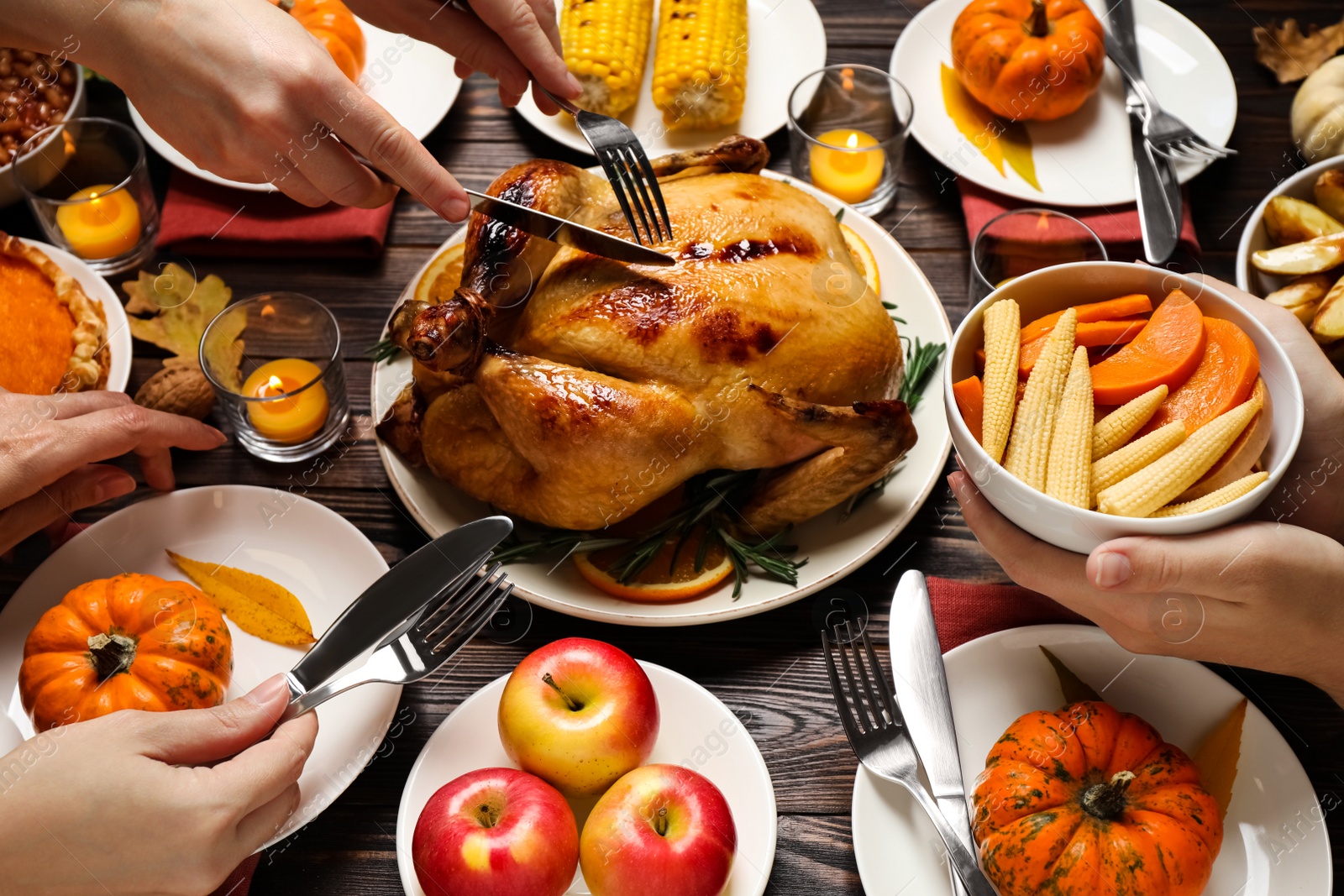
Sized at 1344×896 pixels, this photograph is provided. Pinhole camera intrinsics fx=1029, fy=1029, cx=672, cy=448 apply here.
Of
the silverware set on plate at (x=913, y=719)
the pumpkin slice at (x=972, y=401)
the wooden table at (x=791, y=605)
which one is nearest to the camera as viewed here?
the pumpkin slice at (x=972, y=401)

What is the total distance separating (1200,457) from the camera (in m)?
1.04

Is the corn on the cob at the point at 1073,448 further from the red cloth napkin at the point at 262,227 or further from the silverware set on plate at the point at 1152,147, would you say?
the red cloth napkin at the point at 262,227

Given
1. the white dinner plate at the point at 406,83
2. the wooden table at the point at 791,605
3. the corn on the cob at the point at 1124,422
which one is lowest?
the wooden table at the point at 791,605

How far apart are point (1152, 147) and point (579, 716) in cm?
147

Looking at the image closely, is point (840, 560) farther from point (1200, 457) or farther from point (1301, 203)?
point (1301, 203)

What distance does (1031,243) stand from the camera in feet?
5.97

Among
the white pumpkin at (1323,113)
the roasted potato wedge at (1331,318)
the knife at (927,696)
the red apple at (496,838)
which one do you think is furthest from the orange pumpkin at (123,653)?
the white pumpkin at (1323,113)

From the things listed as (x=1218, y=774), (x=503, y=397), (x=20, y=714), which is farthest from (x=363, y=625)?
(x=1218, y=774)

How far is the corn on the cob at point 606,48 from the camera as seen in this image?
6.37ft

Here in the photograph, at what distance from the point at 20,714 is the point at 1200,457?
→ 60.5 inches

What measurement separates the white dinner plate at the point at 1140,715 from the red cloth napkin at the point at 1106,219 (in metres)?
0.81

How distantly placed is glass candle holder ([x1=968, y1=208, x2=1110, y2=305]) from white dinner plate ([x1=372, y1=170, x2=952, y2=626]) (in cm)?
14

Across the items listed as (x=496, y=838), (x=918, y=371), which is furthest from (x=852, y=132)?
(x=496, y=838)

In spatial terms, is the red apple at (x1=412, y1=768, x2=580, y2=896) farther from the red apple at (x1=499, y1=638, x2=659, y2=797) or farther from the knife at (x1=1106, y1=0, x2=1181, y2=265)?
the knife at (x1=1106, y1=0, x2=1181, y2=265)
